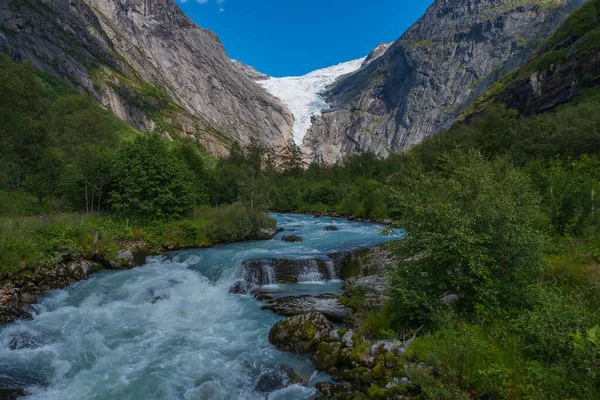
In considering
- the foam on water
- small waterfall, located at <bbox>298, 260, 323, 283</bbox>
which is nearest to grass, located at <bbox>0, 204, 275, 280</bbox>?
the foam on water

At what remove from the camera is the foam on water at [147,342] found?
9.56 meters

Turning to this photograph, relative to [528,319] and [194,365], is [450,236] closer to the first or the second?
[528,319]

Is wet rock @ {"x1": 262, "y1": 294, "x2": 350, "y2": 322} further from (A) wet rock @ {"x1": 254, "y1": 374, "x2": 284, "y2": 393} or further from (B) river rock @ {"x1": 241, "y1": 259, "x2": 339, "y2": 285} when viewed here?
(A) wet rock @ {"x1": 254, "y1": 374, "x2": 284, "y2": 393}

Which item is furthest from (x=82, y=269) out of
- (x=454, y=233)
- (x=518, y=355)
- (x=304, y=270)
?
(x=518, y=355)

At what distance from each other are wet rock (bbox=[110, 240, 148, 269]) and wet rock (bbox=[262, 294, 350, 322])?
35.7ft

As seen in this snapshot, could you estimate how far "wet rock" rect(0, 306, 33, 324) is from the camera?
13.0 metres

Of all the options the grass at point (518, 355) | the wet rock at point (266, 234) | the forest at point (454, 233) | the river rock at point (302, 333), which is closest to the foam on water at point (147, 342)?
the river rock at point (302, 333)

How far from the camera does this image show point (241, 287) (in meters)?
18.2

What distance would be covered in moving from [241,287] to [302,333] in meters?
7.72

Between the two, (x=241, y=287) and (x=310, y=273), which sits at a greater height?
(x=310, y=273)

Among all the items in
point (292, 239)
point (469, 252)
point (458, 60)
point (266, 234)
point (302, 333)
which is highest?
point (458, 60)

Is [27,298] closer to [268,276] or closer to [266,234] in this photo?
[268,276]

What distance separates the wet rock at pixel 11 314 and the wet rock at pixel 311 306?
31.1 feet

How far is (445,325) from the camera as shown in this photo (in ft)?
28.8
